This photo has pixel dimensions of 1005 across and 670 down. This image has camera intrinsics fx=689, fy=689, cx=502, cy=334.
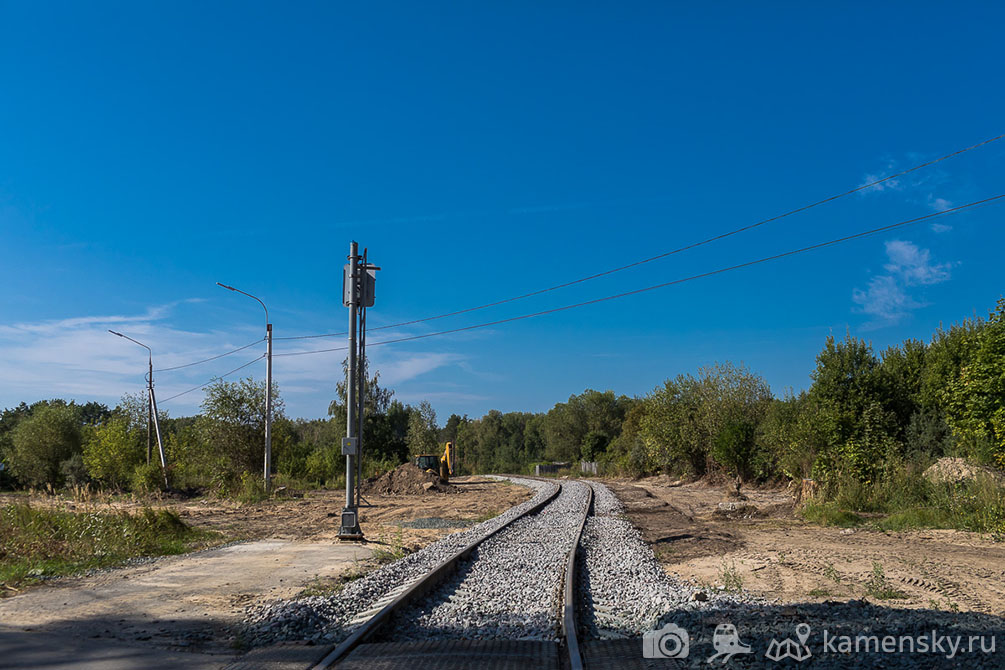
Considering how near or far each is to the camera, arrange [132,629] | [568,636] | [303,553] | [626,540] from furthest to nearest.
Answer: [626,540]
[303,553]
[132,629]
[568,636]

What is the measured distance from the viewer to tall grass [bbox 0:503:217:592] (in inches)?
428

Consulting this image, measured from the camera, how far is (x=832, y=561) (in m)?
10.9

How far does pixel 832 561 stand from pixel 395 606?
7.10 metres

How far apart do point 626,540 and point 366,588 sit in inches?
279

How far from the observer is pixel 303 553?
528 inches

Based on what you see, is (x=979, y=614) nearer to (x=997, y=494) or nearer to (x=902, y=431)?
(x=997, y=494)

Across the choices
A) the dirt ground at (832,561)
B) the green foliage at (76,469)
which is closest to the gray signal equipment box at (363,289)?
the dirt ground at (832,561)

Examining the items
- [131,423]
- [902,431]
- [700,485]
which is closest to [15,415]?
[131,423]

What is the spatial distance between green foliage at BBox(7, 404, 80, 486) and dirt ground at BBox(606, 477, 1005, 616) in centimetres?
5322

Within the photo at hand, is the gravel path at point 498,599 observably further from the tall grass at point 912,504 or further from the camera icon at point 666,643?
the tall grass at point 912,504

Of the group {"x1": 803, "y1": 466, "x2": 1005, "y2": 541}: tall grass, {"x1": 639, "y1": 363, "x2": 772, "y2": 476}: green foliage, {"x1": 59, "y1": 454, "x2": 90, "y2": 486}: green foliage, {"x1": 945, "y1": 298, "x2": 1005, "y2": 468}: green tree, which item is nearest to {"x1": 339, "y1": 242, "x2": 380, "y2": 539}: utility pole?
{"x1": 803, "y1": 466, "x2": 1005, "y2": 541}: tall grass

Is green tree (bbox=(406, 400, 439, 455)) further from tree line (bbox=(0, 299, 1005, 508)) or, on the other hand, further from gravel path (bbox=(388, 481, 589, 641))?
gravel path (bbox=(388, 481, 589, 641))

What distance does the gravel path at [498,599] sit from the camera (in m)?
7.18

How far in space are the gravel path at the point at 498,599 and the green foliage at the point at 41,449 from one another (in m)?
53.5
